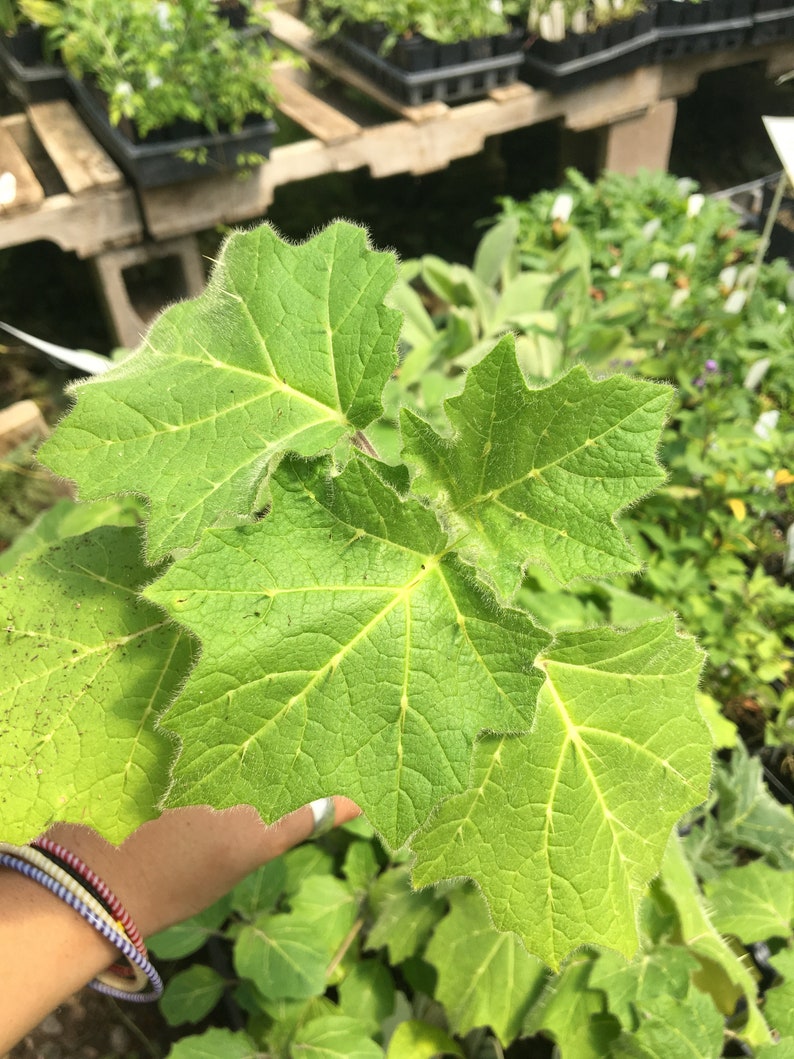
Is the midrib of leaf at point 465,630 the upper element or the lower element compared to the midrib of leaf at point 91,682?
upper

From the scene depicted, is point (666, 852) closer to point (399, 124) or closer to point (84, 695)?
point (84, 695)

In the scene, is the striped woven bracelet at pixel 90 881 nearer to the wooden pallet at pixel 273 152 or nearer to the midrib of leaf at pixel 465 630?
the midrib of leaf at pixel 465 630

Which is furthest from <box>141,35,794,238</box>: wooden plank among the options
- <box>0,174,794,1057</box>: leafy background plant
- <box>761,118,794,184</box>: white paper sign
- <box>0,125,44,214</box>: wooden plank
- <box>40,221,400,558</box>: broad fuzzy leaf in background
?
<box>40,221,400,558</box>: broad fuzzy leaf in background

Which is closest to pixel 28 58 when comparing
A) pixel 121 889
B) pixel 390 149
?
pixel 390 149

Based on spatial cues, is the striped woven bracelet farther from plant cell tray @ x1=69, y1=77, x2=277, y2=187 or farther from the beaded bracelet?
plant cell tray @ x1=69, y1=77, x2=277, y2=187

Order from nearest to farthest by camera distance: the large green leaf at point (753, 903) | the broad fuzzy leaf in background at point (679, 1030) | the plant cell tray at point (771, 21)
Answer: the broad fuzzy leaf in background at point (679, 1030), the large green leaf at point (753, 903), the plant cell tray at point (771, 21)

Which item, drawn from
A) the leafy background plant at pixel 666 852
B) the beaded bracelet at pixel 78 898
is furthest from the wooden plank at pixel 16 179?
the beaded bracelet at pixel 78 898
